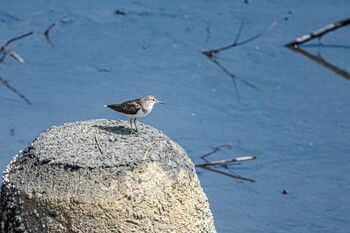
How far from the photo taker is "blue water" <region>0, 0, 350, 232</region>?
673cm

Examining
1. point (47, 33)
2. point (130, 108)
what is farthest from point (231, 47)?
point (130, 108)

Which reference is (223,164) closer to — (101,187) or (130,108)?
(130,108)

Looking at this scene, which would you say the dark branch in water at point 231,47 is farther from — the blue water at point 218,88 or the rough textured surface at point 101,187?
the rough textured surface at point 101,187

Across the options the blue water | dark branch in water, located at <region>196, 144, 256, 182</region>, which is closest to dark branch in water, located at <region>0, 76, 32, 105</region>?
the blue water

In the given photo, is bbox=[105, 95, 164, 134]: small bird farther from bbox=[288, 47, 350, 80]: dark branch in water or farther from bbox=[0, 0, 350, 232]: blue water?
bbox=[288, 47, 350, 80]: dark branch in water

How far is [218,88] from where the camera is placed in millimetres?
8070

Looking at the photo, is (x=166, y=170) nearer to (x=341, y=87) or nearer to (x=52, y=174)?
(x=52, y=174)

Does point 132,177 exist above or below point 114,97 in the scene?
above

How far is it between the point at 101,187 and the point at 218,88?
3816 millimetres

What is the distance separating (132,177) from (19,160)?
0.64m

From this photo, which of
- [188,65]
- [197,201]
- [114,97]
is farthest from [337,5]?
[197,201]

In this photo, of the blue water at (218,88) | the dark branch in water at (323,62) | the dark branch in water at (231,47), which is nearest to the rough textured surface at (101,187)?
the blue water at (218,88)

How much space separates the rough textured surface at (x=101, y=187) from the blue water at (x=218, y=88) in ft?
5.46

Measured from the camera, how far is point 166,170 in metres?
4.55
